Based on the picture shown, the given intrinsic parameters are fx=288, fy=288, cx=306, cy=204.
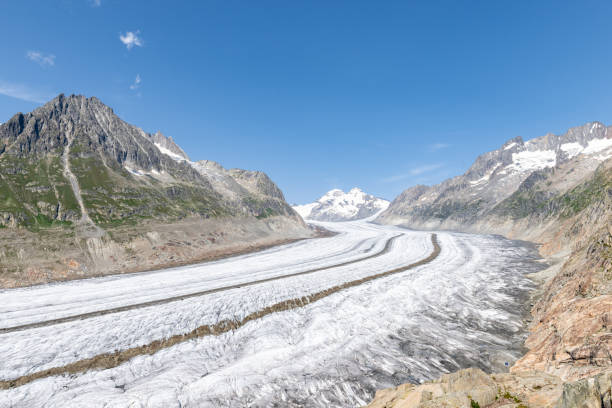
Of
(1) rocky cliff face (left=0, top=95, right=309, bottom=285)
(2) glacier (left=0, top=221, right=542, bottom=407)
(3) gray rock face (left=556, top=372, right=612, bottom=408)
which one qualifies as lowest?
(2) glacier (left=0, top=221, right=542, bottom=407)

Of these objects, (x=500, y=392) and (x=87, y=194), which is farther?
(x=87, y=194)

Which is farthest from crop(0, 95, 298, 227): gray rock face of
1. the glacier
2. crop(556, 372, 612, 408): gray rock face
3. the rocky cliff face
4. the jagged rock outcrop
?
crop(556, 372, 612, 408): gray rock face

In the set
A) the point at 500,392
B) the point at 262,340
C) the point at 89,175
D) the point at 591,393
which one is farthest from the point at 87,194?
the point at 591,393

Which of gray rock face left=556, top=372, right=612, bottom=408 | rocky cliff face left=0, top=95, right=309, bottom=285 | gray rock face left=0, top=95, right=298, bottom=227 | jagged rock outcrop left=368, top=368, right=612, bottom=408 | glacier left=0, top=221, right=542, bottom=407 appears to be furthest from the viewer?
gray rock face left=0, top=95, right=298, bottom=227

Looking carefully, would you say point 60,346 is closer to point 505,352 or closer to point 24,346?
point 24,346

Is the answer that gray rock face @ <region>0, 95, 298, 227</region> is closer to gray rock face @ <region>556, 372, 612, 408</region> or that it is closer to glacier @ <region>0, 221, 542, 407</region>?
glacier @ <region>0, 221, 542, 407</region>

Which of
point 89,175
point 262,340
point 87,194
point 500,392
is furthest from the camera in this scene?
point 89,175

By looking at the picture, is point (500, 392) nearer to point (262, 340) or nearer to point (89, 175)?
point (262, 340)

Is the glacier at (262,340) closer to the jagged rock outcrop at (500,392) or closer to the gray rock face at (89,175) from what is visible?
the jagged rock outcrop at (500,392)

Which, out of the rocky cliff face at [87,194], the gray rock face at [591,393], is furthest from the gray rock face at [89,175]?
the gray rock face at [591,393]
